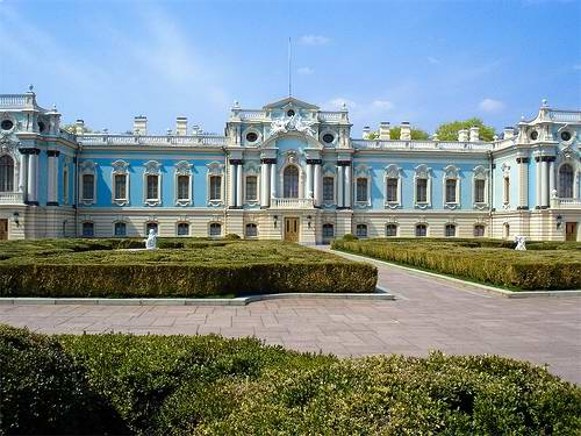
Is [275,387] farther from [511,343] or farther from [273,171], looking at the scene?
[273,171]

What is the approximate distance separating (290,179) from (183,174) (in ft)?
28.4

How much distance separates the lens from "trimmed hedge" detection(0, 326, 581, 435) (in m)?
3.16

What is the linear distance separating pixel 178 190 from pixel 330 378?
4234 cm

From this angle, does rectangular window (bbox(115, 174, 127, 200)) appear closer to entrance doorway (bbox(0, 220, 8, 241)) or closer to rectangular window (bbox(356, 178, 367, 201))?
entrance doorway (bbox(0, 220, 8, 241))

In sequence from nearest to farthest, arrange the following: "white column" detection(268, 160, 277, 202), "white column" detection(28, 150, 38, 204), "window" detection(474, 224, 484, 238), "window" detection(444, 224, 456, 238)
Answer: "white column" detection(28, 150, 38, 204), "white column" detection(268, 160, 277, 202), "window" detection(444, 224, 456, 238), "window" detection(474, 224, 484, 238)

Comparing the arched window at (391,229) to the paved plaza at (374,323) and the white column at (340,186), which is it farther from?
the paved plaza at (374,323)

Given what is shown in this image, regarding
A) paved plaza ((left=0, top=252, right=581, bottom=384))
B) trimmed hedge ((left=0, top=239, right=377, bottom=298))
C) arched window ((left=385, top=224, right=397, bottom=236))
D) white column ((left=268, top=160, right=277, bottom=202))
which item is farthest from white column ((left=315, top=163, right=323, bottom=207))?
paved plaza ((left=0, top=252, right=581, bottom=384))

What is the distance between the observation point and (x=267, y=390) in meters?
3.63

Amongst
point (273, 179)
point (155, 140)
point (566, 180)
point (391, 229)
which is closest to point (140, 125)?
point (155, 140)

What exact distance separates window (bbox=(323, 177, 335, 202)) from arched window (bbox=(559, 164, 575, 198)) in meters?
17.3

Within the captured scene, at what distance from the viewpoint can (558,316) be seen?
37.6ft

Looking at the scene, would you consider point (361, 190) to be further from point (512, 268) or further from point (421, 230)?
point (512, 268)

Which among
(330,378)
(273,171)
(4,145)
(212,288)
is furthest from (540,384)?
(4,145)

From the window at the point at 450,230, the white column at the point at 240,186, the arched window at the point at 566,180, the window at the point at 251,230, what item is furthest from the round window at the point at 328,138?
the arched window at the point at 566,180
